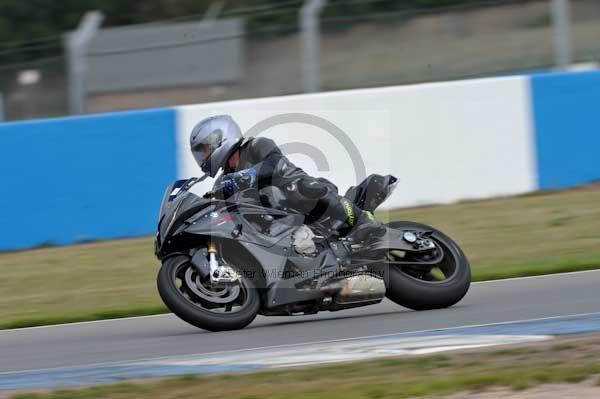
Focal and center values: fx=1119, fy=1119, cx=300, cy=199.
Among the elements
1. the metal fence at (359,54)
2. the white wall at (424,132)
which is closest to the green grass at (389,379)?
the white wall at (424,132)

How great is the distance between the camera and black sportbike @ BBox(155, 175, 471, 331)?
6.91 meters

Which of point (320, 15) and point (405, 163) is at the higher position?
point (320, 15)

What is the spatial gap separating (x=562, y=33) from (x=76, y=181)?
234 inches

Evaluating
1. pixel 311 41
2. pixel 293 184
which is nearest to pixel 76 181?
Result: pixel 311 41

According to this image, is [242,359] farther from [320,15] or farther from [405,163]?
[320,15]

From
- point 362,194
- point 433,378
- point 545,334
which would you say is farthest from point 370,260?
point 433,378

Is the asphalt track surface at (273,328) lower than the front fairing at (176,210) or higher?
lower

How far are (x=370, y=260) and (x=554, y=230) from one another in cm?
433

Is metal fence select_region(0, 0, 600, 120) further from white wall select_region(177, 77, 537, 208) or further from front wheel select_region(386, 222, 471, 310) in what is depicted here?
front wheel select_region(386, 222, 471, 310)

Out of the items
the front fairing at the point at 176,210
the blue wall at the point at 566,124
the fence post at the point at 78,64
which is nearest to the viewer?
the front fairing at the point at 176,210

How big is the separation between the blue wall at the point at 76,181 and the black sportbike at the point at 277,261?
15.9 ft

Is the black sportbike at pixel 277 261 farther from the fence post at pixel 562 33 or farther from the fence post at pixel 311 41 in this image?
the fence post at pixel 562 33

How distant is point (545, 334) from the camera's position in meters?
6.40

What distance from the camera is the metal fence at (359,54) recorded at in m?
13.3
